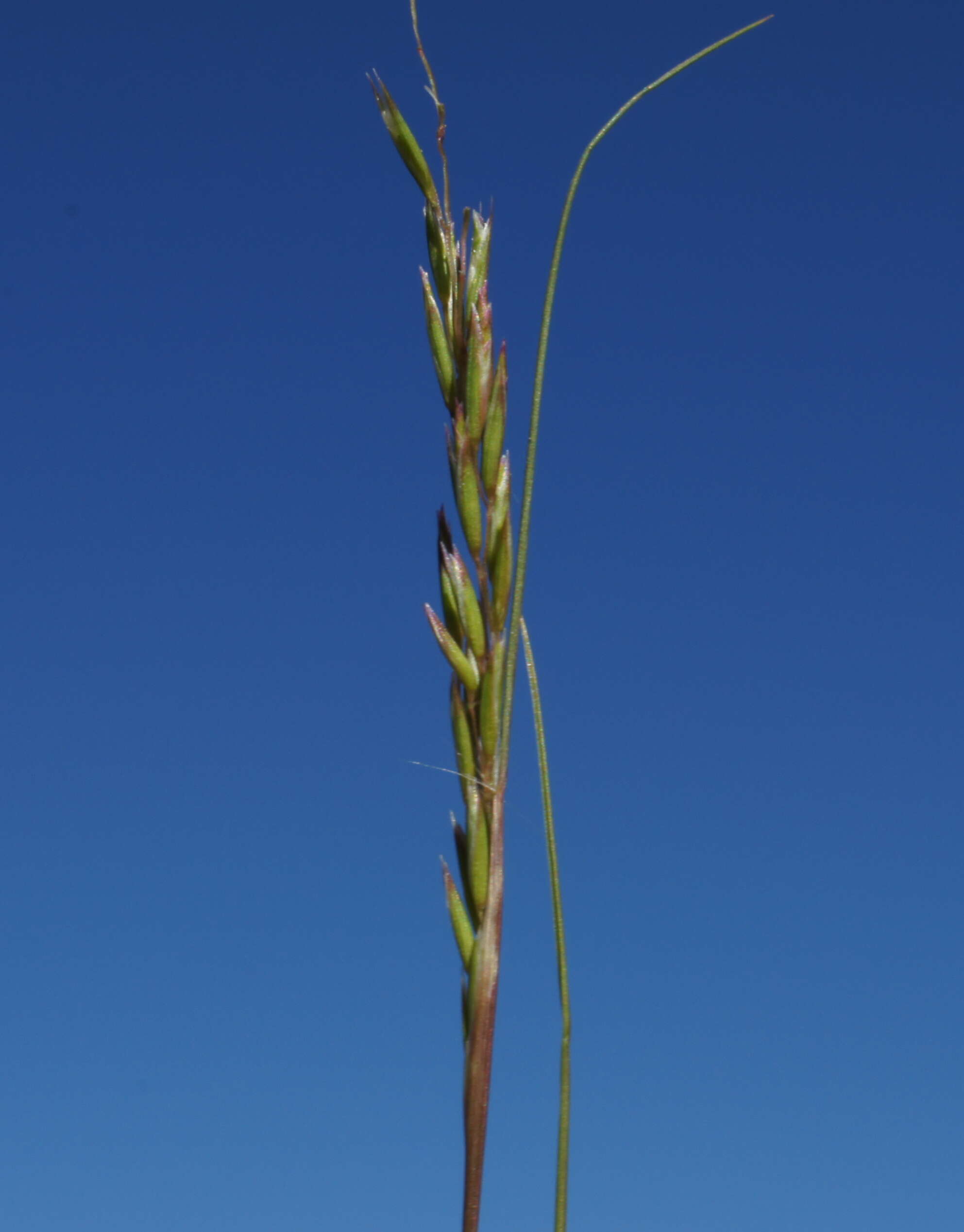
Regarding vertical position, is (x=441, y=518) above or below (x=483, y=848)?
above

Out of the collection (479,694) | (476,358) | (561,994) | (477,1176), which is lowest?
(477,1176)

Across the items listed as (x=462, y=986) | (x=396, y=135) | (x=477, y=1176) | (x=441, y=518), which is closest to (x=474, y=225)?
(x=396, y=135)

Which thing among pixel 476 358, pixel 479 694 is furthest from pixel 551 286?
pixel 479 694

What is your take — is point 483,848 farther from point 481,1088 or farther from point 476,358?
point 476,358

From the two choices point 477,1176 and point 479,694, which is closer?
point 477,1176

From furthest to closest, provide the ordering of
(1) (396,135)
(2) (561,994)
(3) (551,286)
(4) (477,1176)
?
1. (1) (396,135)
2. (3) (551,286)
3. (2) (561,994)
4. (4) (477,1176)

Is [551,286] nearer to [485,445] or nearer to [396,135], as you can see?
[485,445]

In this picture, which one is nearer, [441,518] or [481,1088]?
[481,1088]

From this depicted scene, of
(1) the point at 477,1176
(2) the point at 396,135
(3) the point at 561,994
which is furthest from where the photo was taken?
(2) the point at 396,135

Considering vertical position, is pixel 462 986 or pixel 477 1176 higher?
pixel 462 986
